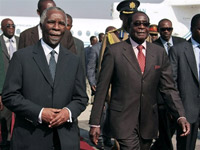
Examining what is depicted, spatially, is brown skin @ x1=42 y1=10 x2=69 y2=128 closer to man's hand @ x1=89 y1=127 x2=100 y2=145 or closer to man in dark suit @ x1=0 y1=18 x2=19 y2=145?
man's hand @ x1=89 y1=127 x2=100 y2=145

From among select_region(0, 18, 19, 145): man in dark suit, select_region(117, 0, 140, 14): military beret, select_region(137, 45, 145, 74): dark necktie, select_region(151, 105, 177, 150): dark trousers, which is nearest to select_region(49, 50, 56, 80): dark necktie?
select_region(137, 45, 145, 74): dark necktie

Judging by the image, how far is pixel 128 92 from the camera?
3.70m

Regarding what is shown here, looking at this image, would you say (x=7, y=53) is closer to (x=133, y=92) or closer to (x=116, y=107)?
(x=116, y=107)

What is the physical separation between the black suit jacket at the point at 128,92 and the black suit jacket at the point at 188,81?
785mm

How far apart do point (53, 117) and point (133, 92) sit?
3.46 ft

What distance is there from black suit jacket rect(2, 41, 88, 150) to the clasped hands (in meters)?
0.06

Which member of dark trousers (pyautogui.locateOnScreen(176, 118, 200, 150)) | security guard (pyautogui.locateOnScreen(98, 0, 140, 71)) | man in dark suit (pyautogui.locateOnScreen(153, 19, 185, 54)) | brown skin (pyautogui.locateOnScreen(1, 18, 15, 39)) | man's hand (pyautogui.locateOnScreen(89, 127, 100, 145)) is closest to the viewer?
man's hand (pyautogui.locateOnScreen(89, 127, 100, 145))

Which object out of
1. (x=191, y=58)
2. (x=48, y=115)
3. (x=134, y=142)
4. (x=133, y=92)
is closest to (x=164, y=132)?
(x=191, y=58)

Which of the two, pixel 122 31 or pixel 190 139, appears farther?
pixel 122 31

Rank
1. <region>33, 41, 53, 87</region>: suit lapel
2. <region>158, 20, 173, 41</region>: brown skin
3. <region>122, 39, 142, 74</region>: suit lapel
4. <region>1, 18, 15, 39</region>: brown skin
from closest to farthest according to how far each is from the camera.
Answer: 1. <region>33, 41, 53, 87</region>: suit lapel
2. <region>122, 39, 142, 74</region>: suit lapel
3. <region>158, 20, 173, 41</region>: brown skin
4. <region>1, 18, 15, 39</region>: brown skin

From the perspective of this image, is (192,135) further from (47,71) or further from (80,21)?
(80,21)

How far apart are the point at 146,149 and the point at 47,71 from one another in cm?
146

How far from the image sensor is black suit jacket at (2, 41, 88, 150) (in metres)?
2.93

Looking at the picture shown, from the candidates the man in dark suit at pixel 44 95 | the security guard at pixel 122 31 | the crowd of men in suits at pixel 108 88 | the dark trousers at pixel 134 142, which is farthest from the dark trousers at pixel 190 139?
the man in dark suit at pixel 44 95
